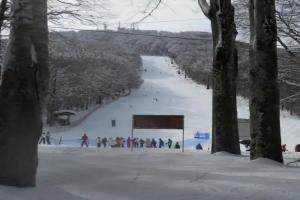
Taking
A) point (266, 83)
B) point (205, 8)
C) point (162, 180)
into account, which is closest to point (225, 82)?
point (205, 8)

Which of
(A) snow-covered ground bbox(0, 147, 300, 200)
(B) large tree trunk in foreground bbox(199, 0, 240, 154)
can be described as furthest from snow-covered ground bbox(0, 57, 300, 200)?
(B) large tree trunk in foreground bbox(199, 0, 240, 154)

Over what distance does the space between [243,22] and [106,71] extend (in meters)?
75.1

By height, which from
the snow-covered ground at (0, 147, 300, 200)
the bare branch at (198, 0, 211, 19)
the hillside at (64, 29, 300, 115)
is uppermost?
the hillside at (64, 29, 300, 115)

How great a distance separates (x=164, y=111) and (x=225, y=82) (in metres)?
71.3

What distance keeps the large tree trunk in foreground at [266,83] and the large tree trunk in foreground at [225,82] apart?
2.49m

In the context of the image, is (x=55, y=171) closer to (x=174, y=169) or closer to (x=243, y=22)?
(x=174, y=169)

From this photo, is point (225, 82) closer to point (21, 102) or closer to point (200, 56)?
point (21, 102)

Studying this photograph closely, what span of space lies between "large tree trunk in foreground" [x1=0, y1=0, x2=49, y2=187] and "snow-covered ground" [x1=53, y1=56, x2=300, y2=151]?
1350 inches

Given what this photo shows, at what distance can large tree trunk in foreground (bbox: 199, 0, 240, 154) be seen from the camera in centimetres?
1267

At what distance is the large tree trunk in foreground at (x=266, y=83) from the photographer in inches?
397

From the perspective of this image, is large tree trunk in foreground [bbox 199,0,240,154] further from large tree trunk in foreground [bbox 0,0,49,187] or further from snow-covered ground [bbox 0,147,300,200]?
large tree trunk in foreground [bbox 0,0,49,187]

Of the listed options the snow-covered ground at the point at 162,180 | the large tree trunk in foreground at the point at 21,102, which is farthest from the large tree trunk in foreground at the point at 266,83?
the large tree trunk in foreground at the point at 21,102

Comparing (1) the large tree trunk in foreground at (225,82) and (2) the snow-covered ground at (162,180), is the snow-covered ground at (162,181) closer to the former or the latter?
(2) the snow-covered ground at (162,180)

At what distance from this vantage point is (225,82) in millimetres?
12883
